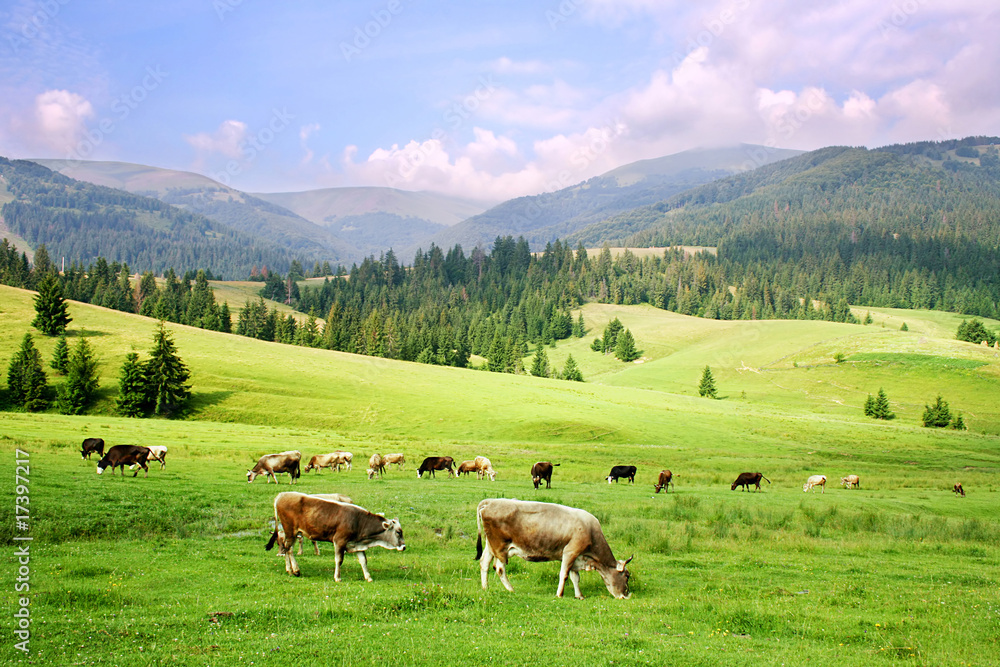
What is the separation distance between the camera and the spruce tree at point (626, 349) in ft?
474

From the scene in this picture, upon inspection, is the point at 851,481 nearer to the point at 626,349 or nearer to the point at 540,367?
the point at 540,367

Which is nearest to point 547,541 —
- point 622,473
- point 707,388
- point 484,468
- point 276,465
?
point 276,465

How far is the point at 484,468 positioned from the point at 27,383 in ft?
163

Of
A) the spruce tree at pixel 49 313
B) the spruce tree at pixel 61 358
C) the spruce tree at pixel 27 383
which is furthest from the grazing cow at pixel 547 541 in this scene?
the spruce tree at pixel 49 313

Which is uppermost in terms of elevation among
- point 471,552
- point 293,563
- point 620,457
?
point 293,563

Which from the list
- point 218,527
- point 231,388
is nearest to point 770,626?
point 218,527

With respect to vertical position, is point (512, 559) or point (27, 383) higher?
point (512, 559)

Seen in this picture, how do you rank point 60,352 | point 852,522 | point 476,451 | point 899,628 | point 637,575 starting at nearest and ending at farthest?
1. point 899,628
2. point 637,575
3. point 852,522
4. point 476,451
5. point 60,352

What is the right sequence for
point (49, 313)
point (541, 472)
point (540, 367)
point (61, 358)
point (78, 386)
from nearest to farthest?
point (541, 472) → point (78, 386) → point (61, 358) → point (49, 313) → point (540, 367)

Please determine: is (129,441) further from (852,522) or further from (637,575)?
(852,522)

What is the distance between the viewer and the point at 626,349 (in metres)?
144

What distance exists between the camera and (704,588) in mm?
13531

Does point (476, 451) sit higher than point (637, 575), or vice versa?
point (637, 575)

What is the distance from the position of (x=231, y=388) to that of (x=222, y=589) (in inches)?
2179
